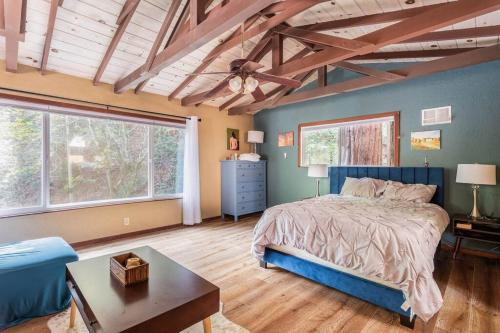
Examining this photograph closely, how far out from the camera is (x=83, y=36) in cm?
296

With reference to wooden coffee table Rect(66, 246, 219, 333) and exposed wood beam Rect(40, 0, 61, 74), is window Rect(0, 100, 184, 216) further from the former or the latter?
wooden coffee table Rect(66, 246, 219, 333)

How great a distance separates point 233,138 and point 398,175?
3.47 metres

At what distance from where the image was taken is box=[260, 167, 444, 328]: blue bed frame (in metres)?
1.99

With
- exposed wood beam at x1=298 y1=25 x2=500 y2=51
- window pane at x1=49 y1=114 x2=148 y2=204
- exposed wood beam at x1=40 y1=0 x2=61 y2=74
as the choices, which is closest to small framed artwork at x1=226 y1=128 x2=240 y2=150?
window pane at x1=49 y1=114 x2=148 y2=204

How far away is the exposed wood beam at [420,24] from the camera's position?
1.90 meters

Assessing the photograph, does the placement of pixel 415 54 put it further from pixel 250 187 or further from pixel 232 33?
pixel 250 187

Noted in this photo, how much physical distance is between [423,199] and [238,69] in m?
3.08

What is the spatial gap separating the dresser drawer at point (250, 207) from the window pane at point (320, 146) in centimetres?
141

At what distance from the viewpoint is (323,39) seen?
9.09 feet

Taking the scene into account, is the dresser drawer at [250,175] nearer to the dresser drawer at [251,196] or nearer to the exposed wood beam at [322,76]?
the dresser drawer at [251,196]

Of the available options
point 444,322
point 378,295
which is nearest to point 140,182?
point 378,295

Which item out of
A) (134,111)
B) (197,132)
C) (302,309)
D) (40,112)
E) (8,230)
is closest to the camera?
(302,309)

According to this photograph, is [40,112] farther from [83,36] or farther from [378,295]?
[378,295]

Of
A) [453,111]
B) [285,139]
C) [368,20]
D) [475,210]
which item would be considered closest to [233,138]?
[285,139]
